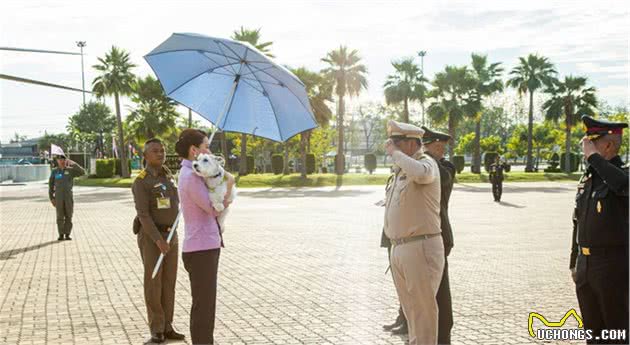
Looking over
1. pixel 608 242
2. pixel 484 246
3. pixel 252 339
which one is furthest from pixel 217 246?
pixel 484 246

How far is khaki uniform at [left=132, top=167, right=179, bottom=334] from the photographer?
5988mm

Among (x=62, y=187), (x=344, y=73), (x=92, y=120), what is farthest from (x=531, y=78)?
(x=92, y=120)

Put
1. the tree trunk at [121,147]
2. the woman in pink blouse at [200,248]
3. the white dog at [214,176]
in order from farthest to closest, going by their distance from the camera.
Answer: the tree trunk at [121,147], the woman in pink blouse at [200,248], the white dog at [214,176]

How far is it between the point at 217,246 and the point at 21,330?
2620 mm

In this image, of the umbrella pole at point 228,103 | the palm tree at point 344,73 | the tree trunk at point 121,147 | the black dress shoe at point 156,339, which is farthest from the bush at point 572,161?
the black dress shoe at point 156,339

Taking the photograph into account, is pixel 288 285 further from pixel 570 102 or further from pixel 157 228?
pixel 570 102

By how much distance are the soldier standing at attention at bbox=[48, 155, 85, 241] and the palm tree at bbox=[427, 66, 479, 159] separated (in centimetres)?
4176

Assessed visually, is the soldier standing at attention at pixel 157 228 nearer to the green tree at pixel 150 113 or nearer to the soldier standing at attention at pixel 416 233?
the soldier standing at attention at pixel 416 233

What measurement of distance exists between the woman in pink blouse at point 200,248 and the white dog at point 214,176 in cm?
4

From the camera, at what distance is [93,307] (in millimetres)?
7391

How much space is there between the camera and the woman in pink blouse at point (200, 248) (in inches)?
196

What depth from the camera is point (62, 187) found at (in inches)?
553

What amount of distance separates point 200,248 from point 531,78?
197 feet

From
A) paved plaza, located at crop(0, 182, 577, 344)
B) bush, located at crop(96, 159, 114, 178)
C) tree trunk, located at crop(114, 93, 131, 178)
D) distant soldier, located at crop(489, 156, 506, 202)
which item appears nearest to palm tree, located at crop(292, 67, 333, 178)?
tree trunk, located at crop(114, 93, 131, 178)
